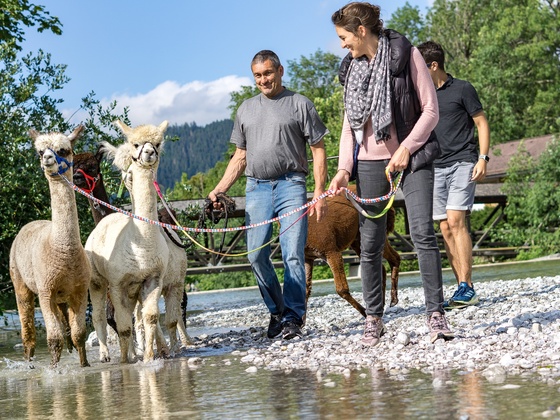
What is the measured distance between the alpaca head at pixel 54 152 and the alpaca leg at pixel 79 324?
107 centimetres

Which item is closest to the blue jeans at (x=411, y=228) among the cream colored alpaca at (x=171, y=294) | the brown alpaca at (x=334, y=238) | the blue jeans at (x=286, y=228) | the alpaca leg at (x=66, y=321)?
the blue jeans at (x=286, y=228)

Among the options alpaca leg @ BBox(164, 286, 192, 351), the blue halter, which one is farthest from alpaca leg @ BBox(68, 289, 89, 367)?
the blue halter

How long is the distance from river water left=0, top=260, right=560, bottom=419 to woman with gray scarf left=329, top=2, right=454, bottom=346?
1319 mm

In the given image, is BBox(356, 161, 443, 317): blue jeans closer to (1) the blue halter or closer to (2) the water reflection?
(2) the water reflection

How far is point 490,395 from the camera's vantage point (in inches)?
185

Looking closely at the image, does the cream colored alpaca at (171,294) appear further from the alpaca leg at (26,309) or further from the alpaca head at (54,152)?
the alpaca leg at (26,309)

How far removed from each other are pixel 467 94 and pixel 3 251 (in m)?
7.01

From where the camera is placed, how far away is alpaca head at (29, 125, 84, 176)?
7.96 metres

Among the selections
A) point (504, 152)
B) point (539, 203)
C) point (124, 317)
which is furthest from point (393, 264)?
point (504, 152)

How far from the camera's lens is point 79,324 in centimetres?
829

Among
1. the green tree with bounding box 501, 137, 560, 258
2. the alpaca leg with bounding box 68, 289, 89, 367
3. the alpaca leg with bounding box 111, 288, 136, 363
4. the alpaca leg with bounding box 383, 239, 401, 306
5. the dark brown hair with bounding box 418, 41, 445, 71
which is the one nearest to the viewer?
the alpaca leg with bounding box 111, 288, 136, 363

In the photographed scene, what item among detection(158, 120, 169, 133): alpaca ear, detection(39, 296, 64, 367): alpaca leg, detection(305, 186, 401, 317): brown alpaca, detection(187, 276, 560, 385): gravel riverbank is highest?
detection(158, 120, 169, 133): alpaca ear

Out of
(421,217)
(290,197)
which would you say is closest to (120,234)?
(290,197)

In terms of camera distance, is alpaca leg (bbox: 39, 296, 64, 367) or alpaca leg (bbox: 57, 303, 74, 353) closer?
alpaca leg (bbox: 39, 296, 64, 367)
